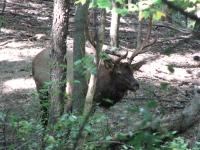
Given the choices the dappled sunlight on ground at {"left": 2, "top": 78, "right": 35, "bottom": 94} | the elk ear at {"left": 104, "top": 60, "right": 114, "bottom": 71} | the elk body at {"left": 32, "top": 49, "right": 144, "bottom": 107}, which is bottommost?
the dappled sunlight on ground at {"left": 2, "top": 78, "right": 35, "bottom": 94}

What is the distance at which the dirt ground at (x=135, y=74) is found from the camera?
838cm

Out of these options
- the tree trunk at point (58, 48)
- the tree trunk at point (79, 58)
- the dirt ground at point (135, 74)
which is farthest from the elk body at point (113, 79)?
the tree trunk at point (58, 48)

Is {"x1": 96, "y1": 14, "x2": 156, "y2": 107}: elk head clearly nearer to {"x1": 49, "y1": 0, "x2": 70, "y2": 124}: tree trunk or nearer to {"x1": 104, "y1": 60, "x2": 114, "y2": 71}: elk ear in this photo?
{"x1": 104, "y1": 60, "x2": 114, "y2": 71}: elk ear

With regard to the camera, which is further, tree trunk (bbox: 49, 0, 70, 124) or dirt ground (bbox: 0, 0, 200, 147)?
dirt ground (bbox: 0, 0, 200, 147)

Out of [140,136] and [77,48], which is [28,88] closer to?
[77,48]

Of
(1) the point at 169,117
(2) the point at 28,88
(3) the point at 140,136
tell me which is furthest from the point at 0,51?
(3) the point at 140,136

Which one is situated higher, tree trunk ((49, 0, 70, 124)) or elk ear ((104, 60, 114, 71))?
tree trunk ((49, 0, 70, 124))

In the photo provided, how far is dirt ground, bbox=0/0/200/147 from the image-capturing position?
8375 millimetres

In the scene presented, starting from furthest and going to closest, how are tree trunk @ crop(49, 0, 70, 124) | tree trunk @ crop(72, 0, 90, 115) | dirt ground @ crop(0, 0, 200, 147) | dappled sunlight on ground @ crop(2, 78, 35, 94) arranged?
dappled sunlight on ground @ crop(2, 78, 35, 94)
dirt ground @ crop(0, 0, 200, 147)
tree trunk @ crop(72, 0, 90, 115)
tree trunk @ crop(49, 0, 70, 124)

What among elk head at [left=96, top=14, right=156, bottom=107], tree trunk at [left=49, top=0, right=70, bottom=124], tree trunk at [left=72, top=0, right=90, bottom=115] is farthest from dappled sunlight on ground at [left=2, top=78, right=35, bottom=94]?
tree trunk at [left=49, top=0, right=70, bottom=124]

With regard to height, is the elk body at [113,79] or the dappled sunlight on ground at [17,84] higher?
the elk body at [113,79]

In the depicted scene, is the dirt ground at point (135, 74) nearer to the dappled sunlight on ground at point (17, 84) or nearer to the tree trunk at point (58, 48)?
the dappled sunlight on ground at point (17, 84)

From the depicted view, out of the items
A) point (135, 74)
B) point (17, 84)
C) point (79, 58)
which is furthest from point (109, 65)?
point (135, 74)

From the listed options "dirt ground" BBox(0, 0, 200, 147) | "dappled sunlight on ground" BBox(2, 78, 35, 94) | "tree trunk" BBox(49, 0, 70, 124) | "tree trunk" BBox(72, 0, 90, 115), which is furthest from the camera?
"dappled sunlight on ground" BBox(2, 78, 35, 94)
